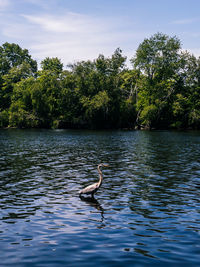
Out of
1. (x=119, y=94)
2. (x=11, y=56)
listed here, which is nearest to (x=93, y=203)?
(x=119, y=94)

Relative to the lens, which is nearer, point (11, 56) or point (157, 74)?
point (157, 74)

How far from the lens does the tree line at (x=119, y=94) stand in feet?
340

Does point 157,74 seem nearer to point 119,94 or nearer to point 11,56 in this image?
point 119,94

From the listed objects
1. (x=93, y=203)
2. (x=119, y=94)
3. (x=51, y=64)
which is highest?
(x=51, y=64)

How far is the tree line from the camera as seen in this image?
10356cm

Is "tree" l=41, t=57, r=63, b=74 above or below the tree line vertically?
above

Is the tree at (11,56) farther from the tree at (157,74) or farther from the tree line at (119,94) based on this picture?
the tree at (157,74)

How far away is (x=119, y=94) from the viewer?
11106 centimetres

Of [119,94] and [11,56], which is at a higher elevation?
[11,56]

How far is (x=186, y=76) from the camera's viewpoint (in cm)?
10619

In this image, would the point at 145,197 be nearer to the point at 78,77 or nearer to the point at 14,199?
the point at 14,199

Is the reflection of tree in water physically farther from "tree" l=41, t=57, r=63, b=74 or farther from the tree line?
"tree" l=41, t=57, r=63, b=74

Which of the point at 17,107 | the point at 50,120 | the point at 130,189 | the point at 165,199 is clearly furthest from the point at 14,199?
the point at 17,107

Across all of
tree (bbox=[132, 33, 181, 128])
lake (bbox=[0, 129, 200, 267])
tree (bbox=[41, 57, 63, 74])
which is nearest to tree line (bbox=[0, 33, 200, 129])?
tree (bbox=[132, 33, 181, 128])
